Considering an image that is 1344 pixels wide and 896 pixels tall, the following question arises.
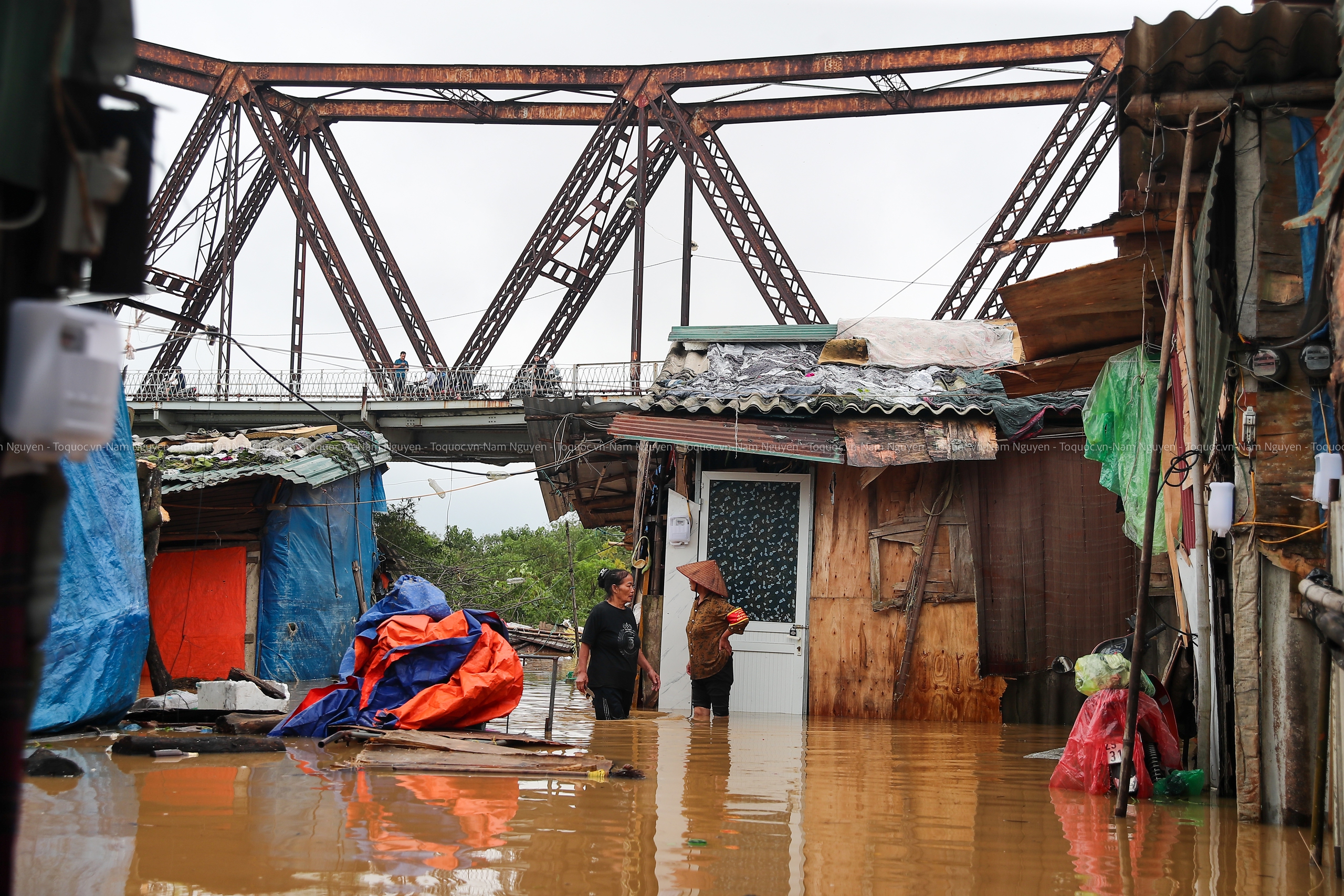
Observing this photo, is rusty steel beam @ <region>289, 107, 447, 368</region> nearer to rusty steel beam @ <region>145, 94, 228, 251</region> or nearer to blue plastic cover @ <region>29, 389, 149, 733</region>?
rusty steel beam @ <region>145, 94, 228, 251</region>

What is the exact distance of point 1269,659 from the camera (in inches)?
186

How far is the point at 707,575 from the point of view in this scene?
9891 millimetres

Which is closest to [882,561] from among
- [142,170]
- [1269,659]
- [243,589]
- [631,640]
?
[631,640]

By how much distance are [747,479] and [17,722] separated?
9446 mm

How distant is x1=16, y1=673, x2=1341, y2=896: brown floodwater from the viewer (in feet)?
11.3

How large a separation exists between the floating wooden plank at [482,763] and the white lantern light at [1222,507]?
3.23 m

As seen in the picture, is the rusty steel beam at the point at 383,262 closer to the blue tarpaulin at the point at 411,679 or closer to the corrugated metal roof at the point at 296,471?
the corrugated metal roof at the point at 296,471

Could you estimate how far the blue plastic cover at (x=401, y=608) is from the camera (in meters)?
7.48

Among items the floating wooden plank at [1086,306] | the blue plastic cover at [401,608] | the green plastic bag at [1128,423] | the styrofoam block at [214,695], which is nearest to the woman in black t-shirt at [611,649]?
the blue plastic cover at [401,608]

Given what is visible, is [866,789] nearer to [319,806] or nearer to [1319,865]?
[1319,865]

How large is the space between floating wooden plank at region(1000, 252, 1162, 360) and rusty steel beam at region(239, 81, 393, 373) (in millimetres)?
13520

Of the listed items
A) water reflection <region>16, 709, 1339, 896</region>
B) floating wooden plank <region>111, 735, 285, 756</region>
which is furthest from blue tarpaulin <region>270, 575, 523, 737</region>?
water reflection <region>16, 709, 1339, 896</region>

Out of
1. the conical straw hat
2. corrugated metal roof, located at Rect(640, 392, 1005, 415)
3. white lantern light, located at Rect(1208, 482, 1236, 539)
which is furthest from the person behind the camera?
corrugated metal roof, located at Rect(640, 392, 1005, 415)

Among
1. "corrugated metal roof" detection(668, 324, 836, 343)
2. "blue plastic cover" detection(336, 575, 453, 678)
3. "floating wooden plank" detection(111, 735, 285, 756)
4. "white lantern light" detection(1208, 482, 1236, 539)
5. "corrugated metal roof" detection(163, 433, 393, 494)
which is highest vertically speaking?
"corrugated metal roof" detection(668, 324, 836, 343)
